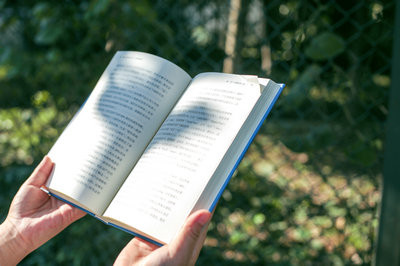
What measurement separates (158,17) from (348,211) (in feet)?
4.13

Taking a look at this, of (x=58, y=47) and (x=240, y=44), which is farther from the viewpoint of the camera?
(x=58, y=47)

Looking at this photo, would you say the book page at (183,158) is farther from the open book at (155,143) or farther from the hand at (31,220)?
the hand at (31,220)

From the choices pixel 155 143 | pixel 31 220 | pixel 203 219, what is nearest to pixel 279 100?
pixel 155 143

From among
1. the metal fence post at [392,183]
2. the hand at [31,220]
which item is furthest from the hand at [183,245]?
the metal fence post at [392,183]

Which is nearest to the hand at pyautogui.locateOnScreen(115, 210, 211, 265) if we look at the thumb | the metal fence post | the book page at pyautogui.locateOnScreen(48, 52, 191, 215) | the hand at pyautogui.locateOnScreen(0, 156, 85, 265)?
the thumb

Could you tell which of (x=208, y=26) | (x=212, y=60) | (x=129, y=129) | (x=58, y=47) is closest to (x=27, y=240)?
(x=129, y=129)

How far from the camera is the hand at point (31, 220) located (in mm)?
1021

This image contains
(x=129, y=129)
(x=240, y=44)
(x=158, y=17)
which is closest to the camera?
(x=129, y=129)

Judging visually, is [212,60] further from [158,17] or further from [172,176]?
[172,176]

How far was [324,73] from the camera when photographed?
4.79 ft

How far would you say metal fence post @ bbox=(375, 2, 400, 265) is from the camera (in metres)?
1.22

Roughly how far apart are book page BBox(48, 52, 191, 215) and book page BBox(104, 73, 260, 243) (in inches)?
1.9

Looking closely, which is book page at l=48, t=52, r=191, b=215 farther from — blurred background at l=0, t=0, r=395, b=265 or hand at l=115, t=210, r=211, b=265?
blurred background at l=0, t=0, r=395, b=265

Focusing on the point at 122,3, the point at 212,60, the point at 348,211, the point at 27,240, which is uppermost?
the point at 122,3
